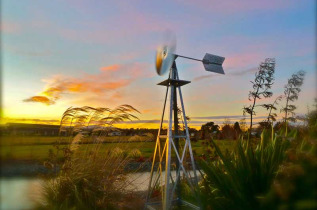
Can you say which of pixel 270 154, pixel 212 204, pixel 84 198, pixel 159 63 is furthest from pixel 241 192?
pixel 84 198

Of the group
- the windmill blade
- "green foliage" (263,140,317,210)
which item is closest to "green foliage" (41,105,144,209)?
the windmill blade

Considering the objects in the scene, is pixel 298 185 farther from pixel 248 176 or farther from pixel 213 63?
pixel 213 63

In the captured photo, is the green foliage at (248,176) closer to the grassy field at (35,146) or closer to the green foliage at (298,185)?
the grassy field at (35,146)

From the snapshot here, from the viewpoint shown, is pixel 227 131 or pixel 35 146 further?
pixel 227 131

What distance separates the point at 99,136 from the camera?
4871 millimetres

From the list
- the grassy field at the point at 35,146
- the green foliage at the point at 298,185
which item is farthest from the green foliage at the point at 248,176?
the green foliage at the point at 298,185

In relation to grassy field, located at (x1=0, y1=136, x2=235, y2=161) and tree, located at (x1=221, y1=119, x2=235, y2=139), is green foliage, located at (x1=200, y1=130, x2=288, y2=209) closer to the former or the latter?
grassy field, located at (x1=0, y1=136, x2=235, y2=161)

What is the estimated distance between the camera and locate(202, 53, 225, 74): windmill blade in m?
4.21

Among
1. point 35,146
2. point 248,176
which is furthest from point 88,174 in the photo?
point 248,176

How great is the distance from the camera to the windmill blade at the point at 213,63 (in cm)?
421

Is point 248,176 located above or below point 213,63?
below

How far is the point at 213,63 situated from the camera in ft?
14.0

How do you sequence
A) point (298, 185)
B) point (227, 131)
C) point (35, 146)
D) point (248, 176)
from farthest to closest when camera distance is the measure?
point (227, 131), point (35, 146), point (248, 176), point (298, 185)

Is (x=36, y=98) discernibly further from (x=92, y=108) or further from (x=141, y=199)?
(x=141, y=199)
